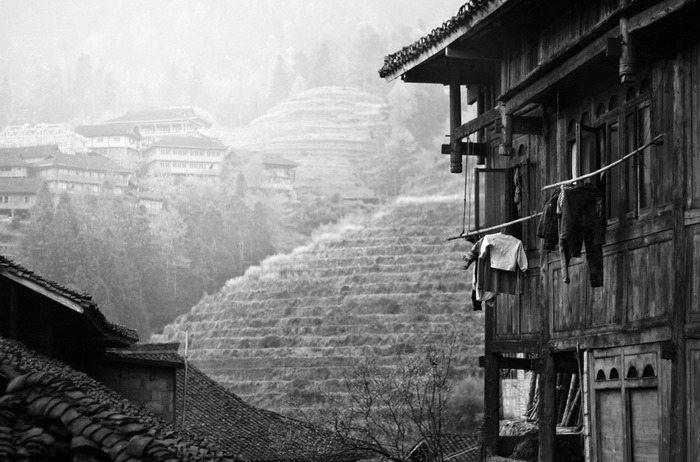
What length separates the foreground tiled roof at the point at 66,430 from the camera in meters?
6.16

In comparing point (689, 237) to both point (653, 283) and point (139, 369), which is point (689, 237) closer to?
point (653, 283)

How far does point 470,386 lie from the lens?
56.7 metres

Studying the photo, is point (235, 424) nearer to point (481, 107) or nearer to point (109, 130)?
point (481, 107)

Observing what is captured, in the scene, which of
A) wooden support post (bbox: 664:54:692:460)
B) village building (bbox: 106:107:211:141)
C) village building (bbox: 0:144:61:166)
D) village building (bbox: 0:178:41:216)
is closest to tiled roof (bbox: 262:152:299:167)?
village building (bbox: 106:107:211:141)

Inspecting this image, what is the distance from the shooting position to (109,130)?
145 meters

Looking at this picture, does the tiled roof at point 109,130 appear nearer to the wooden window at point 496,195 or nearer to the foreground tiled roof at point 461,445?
the foreground tiled roof at point 461,445

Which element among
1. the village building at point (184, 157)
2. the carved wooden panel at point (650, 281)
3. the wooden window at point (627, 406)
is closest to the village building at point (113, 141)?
the village building at point (184, 157)

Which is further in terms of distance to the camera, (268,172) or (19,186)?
(268,172)

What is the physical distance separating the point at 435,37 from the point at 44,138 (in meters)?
142

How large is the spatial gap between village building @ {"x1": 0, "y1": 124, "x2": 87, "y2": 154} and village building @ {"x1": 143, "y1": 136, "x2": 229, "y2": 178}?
350 inches

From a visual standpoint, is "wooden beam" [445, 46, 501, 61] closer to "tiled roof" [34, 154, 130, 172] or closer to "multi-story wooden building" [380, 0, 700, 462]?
"multi-story wooden building" [380, 0, 700, 462]

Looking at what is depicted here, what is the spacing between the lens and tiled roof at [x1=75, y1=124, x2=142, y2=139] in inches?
5645

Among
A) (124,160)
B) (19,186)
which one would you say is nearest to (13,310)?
(19,186)

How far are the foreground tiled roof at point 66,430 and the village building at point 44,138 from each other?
141 metres
